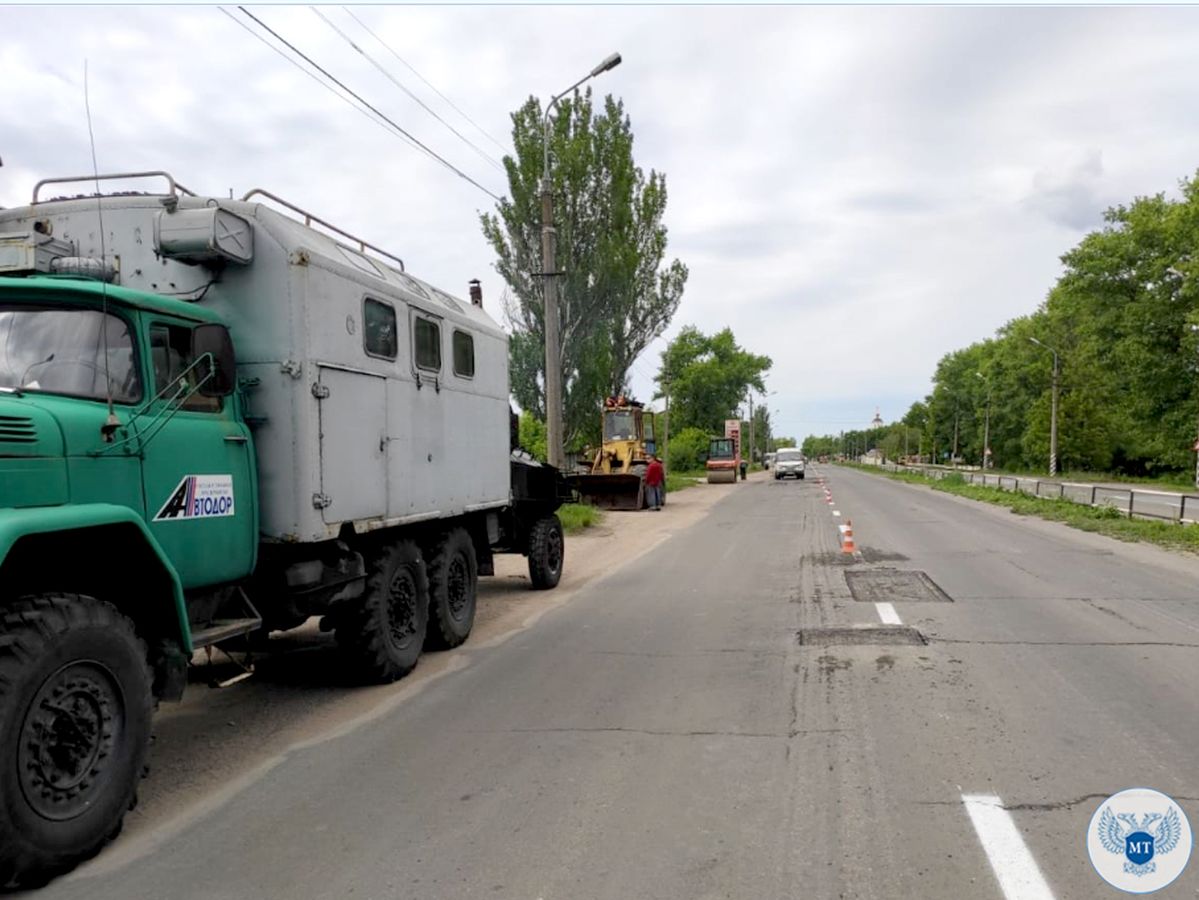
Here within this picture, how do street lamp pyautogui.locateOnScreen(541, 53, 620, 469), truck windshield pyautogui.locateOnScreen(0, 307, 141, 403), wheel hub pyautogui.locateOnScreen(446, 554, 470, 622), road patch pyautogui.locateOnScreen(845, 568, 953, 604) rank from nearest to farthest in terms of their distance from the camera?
truck windshield pyautogui.locateOnScreen(0, 307, 141, 403), wheel hub pyautogui.locateOnScreen(446, 554, 470, 622), road patch pyautogui.locateOnScreen(845, 568, 953, 604), street lamp pyautogui.locateOnScreen(541, 53, 620, 469)

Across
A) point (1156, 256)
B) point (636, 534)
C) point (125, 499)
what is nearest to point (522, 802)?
point (125, 499)

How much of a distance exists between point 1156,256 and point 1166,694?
54.7 m

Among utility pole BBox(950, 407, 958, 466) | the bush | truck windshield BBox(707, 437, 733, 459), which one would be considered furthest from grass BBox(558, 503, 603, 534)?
utility pole BBox(950, 407, 958, 466)

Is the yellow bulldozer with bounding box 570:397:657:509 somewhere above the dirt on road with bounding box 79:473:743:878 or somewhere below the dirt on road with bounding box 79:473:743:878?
above

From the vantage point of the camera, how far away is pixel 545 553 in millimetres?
11172

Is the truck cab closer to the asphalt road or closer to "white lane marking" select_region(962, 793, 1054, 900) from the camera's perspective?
the asphalt road

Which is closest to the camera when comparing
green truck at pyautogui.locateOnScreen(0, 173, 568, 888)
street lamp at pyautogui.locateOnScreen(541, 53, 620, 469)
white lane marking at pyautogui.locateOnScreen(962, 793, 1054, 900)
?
white lane marking at pyautogui.locateOnScreen(962, 793, 1054, 900)

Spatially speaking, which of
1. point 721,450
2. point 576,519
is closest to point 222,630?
point 576,519

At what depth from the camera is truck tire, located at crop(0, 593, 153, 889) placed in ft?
10.5

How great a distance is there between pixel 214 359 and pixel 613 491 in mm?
21461

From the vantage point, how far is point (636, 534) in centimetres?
1905

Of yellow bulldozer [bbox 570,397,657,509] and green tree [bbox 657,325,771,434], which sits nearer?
yellow bulldozer [bbox 570,397,657,509]

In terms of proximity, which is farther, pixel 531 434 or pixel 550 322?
pixel 531 434

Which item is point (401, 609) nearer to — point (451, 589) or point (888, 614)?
point (451, 589)
